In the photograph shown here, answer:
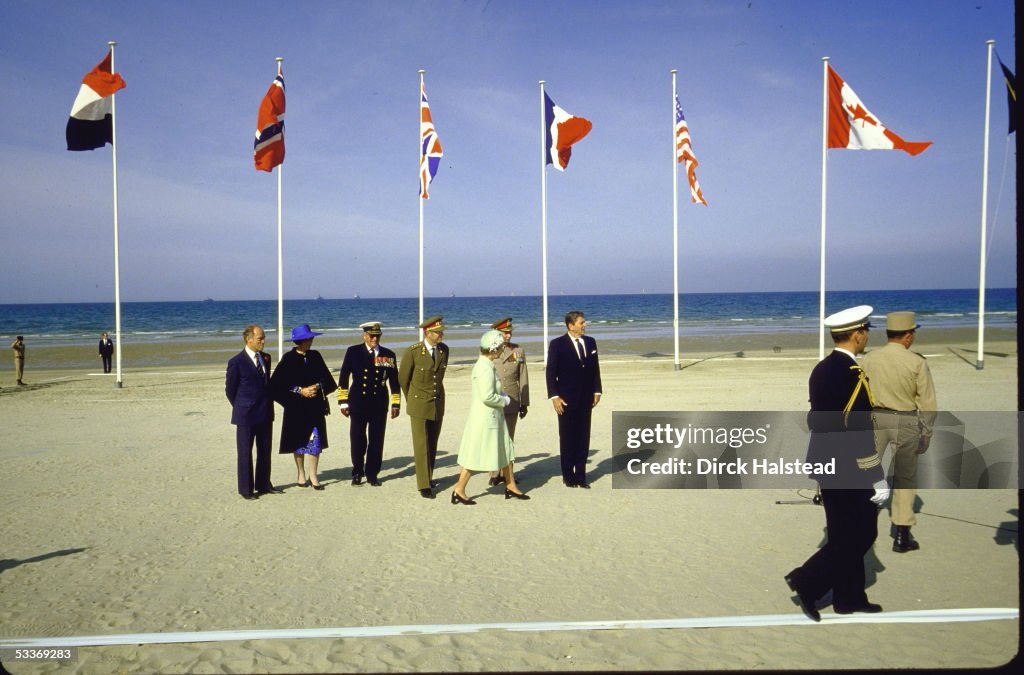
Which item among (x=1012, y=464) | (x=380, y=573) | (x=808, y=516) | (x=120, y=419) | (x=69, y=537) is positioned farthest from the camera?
(x=120, y=419)

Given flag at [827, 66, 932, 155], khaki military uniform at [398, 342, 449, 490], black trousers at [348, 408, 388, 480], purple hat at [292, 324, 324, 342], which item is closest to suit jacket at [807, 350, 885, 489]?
khaki military uniform at [398, 342, 449, 490]

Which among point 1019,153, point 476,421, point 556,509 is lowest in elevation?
point 556,509

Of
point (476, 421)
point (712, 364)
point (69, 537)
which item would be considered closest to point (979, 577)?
point (476, 421)

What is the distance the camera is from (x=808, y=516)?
252 inches

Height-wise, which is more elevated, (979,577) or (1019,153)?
(1019,153)

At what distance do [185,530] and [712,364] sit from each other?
1839 cm

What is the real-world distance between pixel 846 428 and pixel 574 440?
12.8 feet

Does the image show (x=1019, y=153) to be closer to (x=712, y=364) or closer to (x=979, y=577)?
(x=979, y=577)

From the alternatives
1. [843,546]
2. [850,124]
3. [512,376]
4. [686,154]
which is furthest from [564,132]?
[843,546]

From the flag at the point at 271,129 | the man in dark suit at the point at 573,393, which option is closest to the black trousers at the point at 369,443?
the man in dark suit at the point at 573,393

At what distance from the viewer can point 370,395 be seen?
7.72m

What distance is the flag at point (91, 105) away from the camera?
15219 millimetres

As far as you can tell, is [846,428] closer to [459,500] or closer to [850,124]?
[459,500]

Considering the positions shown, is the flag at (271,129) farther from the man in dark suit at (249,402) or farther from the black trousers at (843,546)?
the black trousers at (843,546)
